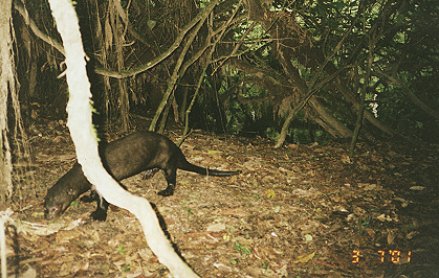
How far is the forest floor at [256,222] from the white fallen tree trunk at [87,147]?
180 cm

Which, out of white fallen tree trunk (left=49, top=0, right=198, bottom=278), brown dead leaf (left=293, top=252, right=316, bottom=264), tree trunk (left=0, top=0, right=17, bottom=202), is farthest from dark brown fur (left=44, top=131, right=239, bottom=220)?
white fallen tree trunk (left=49, top=0, right=198, bottom=278)

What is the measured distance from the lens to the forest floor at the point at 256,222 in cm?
393

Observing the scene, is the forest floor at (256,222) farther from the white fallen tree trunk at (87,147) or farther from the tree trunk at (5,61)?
the white fallen tree trunk at (87,147)

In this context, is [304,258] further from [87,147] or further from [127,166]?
[87,147]

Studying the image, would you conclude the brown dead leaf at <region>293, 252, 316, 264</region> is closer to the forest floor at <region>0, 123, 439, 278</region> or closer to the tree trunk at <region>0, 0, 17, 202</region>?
the forest floor at <region>0, 123, 439, 278</region>

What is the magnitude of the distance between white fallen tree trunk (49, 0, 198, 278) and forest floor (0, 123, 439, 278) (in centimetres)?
180

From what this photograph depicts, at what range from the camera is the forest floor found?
3928 millimetres

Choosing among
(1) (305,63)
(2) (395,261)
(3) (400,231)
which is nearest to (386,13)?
(1) (305,63)

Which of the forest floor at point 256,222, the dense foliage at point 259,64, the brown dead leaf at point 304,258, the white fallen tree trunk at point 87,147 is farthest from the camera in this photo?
the dense foliage at point 259,64

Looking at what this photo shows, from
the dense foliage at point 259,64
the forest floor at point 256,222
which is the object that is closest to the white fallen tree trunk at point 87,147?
the forest floor at point 256,222

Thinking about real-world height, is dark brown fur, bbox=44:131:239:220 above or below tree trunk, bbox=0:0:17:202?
below

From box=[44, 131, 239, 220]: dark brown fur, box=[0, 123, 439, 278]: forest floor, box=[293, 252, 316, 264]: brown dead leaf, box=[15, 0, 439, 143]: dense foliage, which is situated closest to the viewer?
box=[0, 123, 439, 278]: forest floor

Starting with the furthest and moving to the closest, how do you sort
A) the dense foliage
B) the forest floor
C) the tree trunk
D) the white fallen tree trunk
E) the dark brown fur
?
the dense foliage
the dark brown fur
the forest floor
the tree trunk
the white fallen tree trunk

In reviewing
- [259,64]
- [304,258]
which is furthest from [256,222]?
[259,64]
